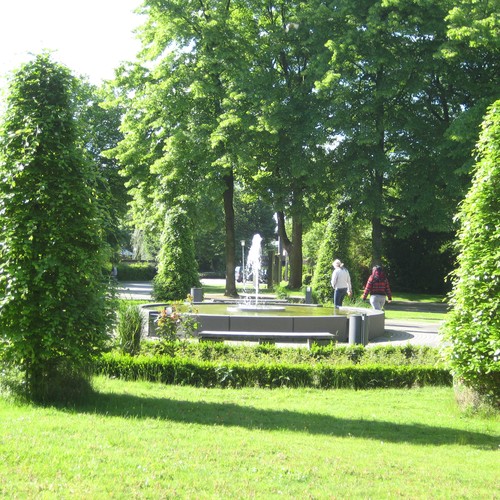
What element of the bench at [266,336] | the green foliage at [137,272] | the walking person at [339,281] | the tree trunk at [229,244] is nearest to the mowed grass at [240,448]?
the bench at [266,336]

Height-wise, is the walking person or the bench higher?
the walking person

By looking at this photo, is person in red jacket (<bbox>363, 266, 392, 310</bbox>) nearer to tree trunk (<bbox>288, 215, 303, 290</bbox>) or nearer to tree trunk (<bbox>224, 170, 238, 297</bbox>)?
tree trunk (<bbox>224, 170, 238, 297</bbox>)

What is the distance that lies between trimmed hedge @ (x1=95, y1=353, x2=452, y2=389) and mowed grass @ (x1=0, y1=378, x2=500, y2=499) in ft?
3.49

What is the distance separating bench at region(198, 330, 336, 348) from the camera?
1452 centimetres

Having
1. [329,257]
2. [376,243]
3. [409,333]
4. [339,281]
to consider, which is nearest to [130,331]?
[339,281]

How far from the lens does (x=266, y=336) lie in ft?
48.4

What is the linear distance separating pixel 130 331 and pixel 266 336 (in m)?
3.66

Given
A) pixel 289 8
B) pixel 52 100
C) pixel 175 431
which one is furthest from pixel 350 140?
pixel 175 431

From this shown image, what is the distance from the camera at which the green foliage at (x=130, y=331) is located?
40.1 ft

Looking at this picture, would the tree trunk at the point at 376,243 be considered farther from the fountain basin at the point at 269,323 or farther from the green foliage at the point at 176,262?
the fountain basin at the point at 269,323

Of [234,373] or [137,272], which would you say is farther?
[137,272]

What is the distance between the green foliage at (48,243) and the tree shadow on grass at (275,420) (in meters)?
0.77

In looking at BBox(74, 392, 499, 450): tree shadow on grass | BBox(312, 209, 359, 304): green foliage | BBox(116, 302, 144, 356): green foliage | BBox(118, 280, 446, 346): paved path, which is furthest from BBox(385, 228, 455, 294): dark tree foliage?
BBox(74, 392, 499, 450): tree shadow on grass

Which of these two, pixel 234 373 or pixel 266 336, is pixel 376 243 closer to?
pixel 266 336
